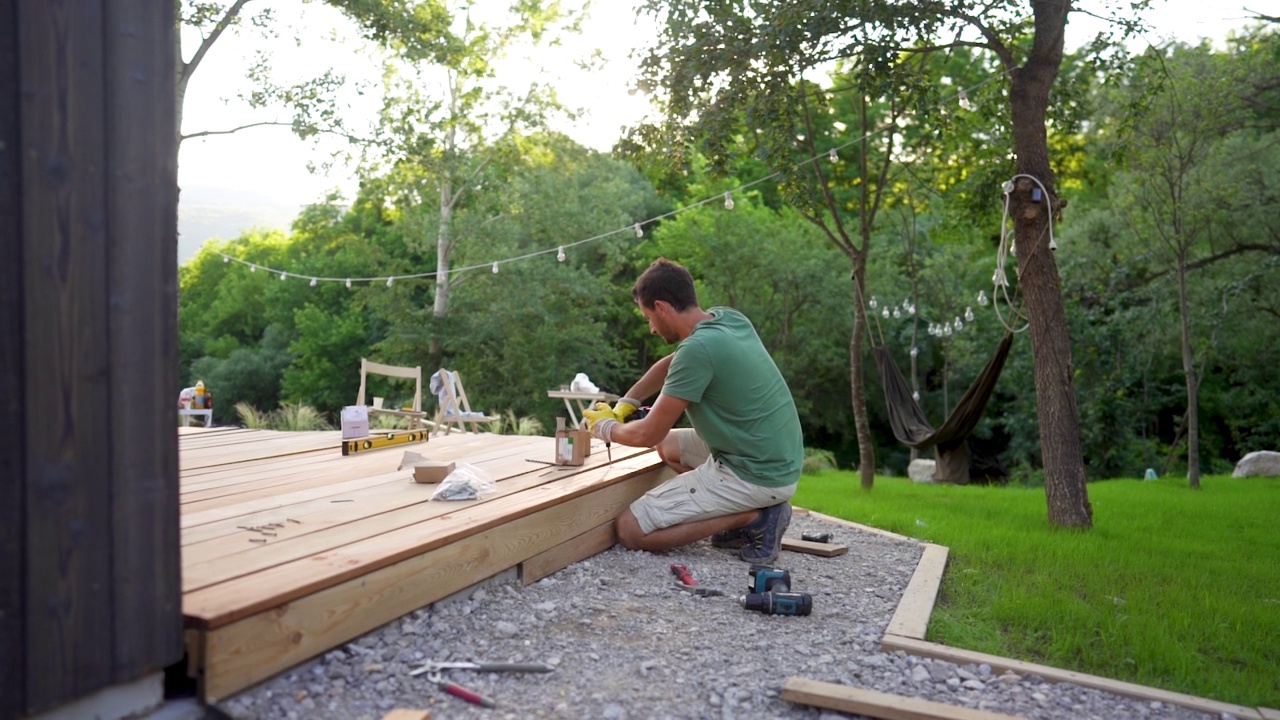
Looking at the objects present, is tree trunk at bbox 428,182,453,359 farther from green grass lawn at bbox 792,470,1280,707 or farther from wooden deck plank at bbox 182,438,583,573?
wooden deck plank at bbox 182,438,583,573

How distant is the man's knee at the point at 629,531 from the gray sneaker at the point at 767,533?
389 mm

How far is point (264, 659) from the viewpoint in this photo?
1.91 metres

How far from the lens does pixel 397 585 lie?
2.33 m

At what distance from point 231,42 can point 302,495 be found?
9131 mm

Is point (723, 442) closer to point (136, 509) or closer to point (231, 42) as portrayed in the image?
point (136, 509)

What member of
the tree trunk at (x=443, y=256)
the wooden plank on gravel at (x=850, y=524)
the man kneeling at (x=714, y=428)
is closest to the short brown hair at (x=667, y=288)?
the man kneeling at (x=714, y=428)

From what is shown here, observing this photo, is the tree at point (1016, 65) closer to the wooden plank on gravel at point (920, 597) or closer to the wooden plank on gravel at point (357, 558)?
the wooden plank on gravel at point (920, 597)

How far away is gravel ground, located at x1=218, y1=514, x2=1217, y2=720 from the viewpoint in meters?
2.03

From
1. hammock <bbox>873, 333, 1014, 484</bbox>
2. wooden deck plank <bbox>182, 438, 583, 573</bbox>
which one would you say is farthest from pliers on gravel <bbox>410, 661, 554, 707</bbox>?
hammock <bbox>873, 333, 1014, 484</bbox>

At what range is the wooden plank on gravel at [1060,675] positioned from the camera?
222 centimetres

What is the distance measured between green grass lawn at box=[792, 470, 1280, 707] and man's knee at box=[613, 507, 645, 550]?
1095 mm

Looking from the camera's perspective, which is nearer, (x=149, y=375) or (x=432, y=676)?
(x=149, y=375)

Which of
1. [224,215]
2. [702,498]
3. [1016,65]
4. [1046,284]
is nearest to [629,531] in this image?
[702,498]

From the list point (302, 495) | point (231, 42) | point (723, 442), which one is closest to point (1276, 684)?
point (723, 442)
